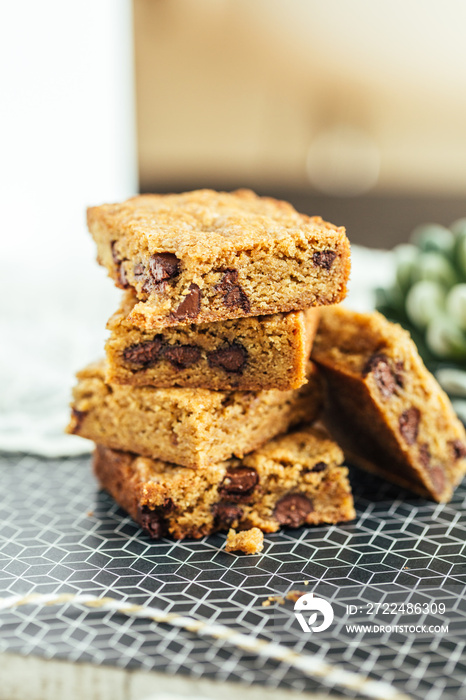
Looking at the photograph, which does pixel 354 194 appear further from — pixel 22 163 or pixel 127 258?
pixel 127 258

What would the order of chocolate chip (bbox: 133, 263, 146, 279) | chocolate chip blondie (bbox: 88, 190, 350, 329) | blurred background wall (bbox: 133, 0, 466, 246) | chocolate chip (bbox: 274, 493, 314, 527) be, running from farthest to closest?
1. blurred background wall (bbox: 133, 0, 466, 246)
2. chocolate chip (bbox: 274, 493, 314, 527)
3. chocolate chip (bbox: 133, 263, 146, 279)
4. chocolate chip blondie (bbox: 88, 190, 350, 329)

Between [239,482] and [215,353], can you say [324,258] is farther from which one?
[239,482]

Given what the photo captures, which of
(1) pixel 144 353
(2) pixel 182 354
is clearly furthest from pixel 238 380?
(1) pixel 144 353

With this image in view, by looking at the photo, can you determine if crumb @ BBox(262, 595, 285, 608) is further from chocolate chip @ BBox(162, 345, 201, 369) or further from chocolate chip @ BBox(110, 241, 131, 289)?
chocolate chip @ BBox(110, 241, 131, 289)

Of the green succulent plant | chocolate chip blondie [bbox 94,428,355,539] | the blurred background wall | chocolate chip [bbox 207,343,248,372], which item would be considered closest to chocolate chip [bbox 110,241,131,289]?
chocolate chip [bbox 207,343,248,372]

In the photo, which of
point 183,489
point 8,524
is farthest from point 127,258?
point 8,524

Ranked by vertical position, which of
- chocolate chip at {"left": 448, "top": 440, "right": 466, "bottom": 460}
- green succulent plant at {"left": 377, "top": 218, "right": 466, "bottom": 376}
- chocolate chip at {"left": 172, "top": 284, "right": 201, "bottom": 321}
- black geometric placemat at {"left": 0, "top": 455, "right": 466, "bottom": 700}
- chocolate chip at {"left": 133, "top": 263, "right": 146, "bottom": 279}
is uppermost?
chocolate chip at {"left": 133, "top": 263, "right": 146, "bottom": 279}

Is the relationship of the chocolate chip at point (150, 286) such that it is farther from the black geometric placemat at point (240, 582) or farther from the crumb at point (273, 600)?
the crumb at point (273, 600)
